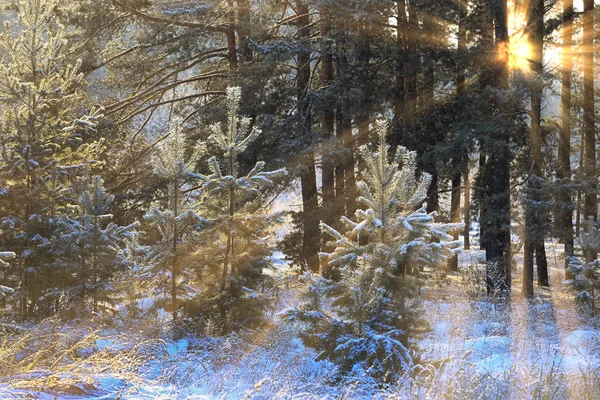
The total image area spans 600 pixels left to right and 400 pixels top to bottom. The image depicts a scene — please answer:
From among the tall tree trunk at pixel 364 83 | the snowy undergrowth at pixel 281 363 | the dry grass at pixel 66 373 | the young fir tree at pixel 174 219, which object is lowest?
the snowy undergrowth at pixel 281 363

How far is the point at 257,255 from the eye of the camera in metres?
8.23

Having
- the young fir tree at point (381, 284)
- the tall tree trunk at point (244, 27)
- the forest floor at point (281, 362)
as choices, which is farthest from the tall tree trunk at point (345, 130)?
the young fir tree at point (381, 284)

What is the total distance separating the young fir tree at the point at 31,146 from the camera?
356 inches

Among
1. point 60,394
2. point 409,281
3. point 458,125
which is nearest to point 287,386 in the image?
point 60,394

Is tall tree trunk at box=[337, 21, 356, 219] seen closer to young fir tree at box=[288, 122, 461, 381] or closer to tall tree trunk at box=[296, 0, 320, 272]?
tall tree trunk at box=[296, 0, 320, 272]

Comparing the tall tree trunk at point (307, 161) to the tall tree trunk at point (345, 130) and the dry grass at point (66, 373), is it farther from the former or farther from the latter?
the dry grass at point (66, 373)

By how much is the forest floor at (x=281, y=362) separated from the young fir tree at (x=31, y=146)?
180 cm

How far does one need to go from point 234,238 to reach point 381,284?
2915mm

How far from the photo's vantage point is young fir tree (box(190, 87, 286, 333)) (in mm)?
7941

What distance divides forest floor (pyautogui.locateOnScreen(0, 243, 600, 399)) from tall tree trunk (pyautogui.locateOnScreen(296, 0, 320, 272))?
4779mm

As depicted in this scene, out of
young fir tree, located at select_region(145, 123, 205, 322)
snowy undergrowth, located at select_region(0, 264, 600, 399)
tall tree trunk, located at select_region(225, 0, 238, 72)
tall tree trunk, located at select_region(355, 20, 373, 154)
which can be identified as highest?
tall tree trunk, located at select_region(225, 0, 238, 72)

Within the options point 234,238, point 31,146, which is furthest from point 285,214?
point 31,146

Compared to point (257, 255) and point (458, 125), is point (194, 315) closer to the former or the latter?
point (257, 255)

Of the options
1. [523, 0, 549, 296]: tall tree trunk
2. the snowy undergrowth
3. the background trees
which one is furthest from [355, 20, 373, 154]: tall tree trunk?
the snowy undergrowth
